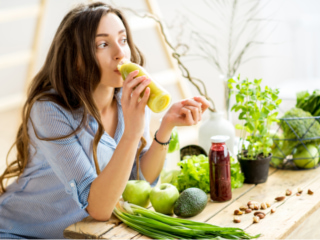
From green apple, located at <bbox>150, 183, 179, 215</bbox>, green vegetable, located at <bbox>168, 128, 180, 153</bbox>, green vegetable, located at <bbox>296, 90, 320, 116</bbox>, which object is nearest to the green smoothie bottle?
green apple, located at <bbox>150, 183, 179, 215</bbox>

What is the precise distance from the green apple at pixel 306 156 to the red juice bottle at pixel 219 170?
0.44 m

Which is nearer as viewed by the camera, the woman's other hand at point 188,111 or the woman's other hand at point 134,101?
the woman's other hand at point 134,101

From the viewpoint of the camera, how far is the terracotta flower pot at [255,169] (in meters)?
1.58

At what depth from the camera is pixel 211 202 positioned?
1462 mm

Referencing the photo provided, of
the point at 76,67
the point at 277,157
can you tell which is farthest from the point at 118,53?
the point at 277,157

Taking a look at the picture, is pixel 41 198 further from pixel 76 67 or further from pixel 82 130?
pixel 76 67

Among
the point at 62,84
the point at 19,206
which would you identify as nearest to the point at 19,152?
the point at 19,206

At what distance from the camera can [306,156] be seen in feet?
5.61

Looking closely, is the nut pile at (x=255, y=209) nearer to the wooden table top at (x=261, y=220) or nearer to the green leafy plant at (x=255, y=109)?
the wooden table top at (x=261, y=220)

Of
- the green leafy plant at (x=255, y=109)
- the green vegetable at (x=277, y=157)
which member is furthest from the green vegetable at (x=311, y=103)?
the green leafy plant at (x=255, y=109)

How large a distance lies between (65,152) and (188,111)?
46 centimetres

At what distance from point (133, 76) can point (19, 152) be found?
791 millimetres

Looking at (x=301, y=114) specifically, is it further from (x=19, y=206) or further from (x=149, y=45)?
(x=149, y=45)

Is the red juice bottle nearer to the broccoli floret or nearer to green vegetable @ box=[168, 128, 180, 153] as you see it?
green vegetable @ box=[168, 128, 180, 153]
